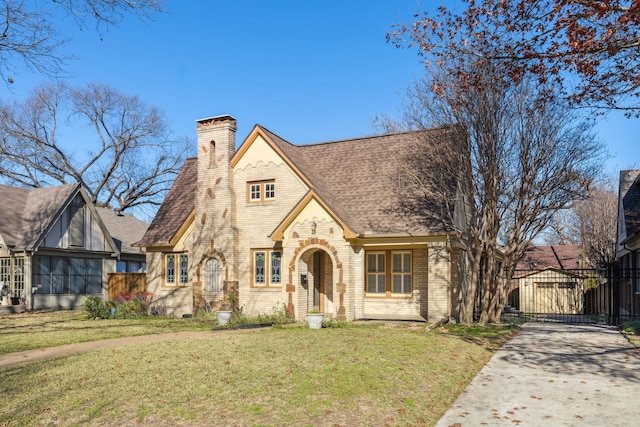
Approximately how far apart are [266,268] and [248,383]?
41.8 feet

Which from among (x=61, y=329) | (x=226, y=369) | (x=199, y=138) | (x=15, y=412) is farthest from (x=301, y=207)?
(x=15, y=412)

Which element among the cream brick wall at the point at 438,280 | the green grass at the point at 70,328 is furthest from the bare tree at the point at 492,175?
the green grass at the point at 70,328

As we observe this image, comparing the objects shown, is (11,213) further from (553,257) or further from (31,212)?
(553,257)

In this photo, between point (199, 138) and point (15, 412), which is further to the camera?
point (199, 138)

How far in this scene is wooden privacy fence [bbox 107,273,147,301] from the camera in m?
25.1

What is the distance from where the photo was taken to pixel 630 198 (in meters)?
24.6

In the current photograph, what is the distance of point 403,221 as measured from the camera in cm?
1991

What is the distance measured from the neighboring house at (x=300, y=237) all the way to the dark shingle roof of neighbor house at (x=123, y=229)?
8.60 metres

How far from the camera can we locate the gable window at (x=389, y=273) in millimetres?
20750

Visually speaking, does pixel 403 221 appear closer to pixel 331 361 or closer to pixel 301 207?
pixel 301 207

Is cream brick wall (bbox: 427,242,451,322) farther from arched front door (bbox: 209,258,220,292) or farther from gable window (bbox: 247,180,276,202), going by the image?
arched front door (bbox: 209,258,220,292)

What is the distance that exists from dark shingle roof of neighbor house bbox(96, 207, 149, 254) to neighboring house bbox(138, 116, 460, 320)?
8600 mm

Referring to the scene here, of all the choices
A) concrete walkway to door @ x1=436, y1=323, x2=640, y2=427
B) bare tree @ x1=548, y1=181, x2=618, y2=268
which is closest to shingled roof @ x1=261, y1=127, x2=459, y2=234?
concrete walkway to door @ x1=436, y1=323, x2=640, y2=427

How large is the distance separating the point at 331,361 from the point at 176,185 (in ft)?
58.9
